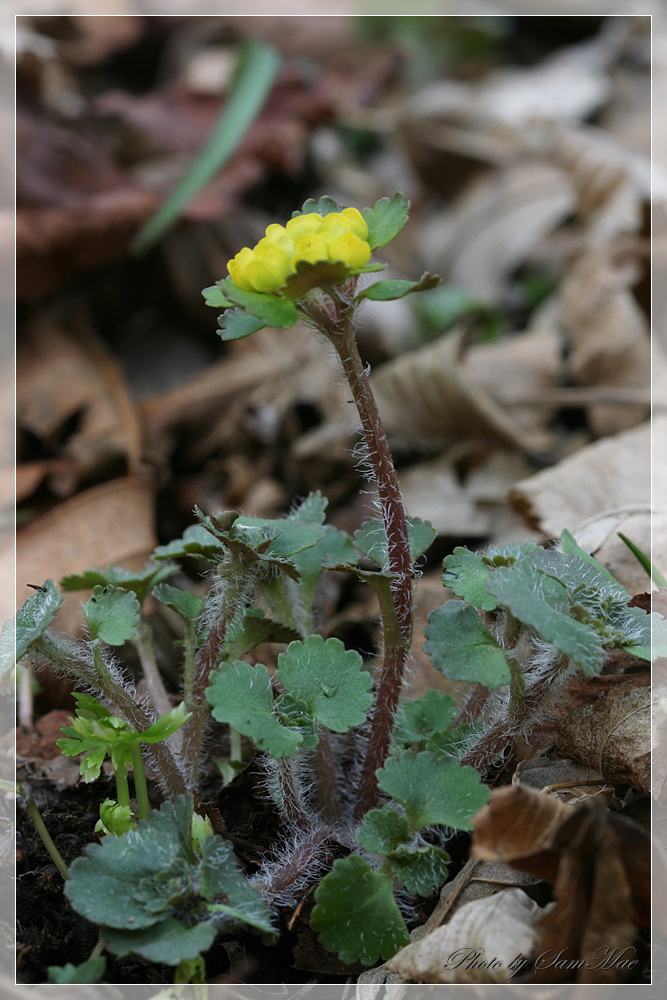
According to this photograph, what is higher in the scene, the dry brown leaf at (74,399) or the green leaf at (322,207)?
the green leaf at (322,207)

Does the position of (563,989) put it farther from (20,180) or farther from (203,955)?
(20,180)

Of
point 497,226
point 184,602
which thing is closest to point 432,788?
point 184,602

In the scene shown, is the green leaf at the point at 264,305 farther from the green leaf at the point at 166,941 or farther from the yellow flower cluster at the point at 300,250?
the green leaf at the point at 166,941

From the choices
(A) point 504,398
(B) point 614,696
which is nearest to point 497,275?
(A) point 504,398

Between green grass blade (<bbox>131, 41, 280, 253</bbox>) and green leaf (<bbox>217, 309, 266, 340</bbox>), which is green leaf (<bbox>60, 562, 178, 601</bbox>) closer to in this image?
green leaf (<bbox>217, 309, 266, 340</bbox>)

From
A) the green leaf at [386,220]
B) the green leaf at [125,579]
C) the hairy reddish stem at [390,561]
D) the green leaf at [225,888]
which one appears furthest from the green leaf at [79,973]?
the green leaf at [386,220]
